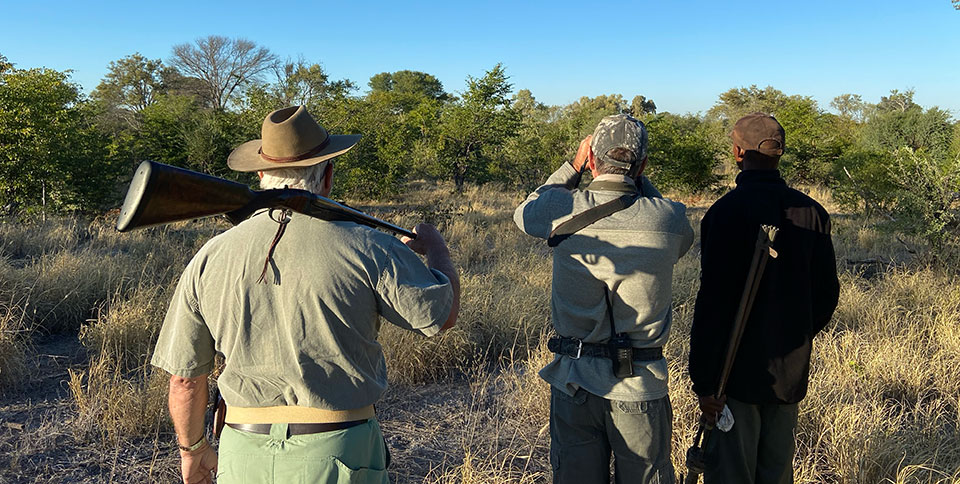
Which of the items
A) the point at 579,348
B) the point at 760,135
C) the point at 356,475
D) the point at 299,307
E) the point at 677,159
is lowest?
the point at 356,475

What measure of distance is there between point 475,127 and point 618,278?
14892 millimetres

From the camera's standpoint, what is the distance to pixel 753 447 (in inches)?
89.5

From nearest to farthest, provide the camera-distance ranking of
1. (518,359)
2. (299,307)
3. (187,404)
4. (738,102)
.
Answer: (299,307)
(187,404)
(518,359)
(738,102)

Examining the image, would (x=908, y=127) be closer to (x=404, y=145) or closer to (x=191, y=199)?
(x=404, y=145)

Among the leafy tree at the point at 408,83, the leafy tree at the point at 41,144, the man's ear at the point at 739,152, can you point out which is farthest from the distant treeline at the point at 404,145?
the leafy tree at the point at 408,83

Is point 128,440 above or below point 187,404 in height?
below

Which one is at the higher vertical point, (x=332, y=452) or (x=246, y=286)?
(x=246, y=286)

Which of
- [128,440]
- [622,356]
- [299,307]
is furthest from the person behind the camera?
[128,440]

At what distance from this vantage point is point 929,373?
398cm

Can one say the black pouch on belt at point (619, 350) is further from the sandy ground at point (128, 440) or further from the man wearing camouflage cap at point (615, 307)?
the sandy ground at point (128, 440)

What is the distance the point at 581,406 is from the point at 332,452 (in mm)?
875

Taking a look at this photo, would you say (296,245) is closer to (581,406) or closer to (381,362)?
(381,362)

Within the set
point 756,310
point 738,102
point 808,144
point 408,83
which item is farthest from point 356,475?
point 408,83

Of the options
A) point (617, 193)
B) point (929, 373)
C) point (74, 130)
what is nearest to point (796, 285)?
point (617, 193)
